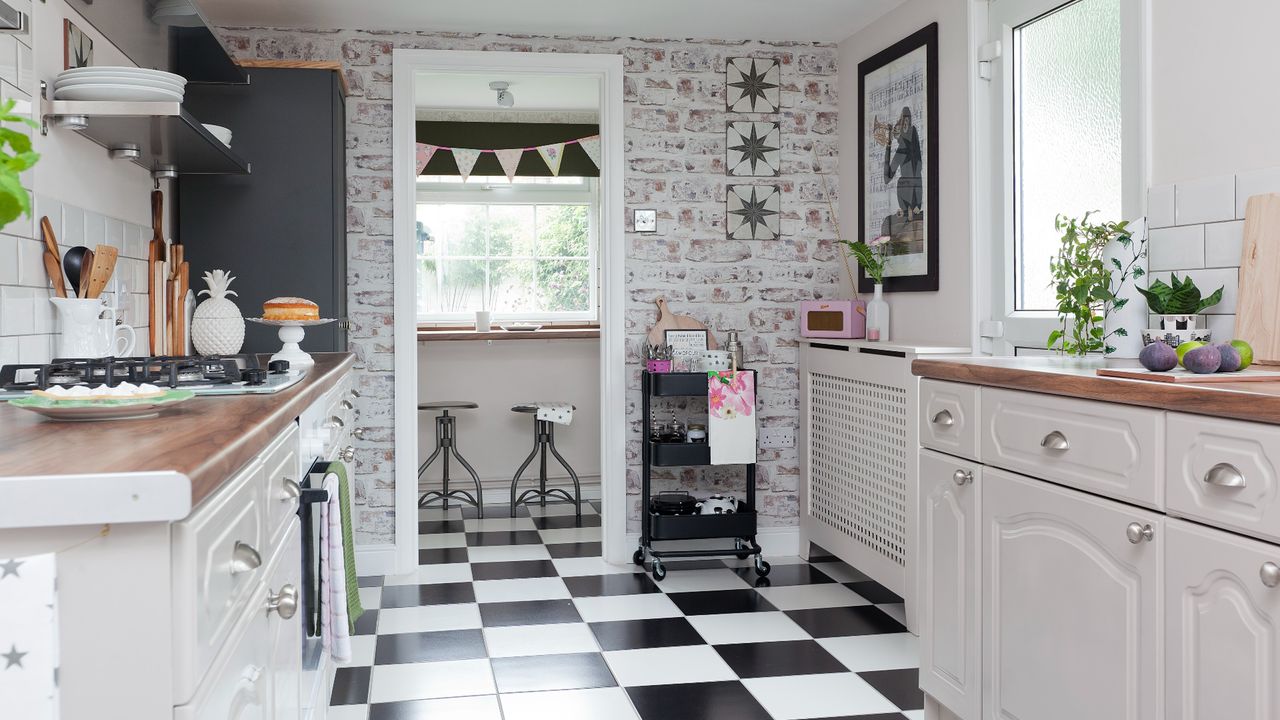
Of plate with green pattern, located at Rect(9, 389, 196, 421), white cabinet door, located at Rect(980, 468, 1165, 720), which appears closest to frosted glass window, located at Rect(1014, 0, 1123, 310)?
white cabinet door, located at Rect(980, 468, 1165, 720)

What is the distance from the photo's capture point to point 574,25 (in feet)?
13.5

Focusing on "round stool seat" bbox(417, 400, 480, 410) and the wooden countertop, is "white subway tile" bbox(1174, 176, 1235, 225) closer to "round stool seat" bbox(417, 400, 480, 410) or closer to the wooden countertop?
the wooden countertop

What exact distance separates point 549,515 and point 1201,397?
4214 millimetres

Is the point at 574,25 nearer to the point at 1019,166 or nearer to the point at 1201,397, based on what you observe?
the point at 1019,166

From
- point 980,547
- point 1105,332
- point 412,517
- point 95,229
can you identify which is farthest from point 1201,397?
point 412,517

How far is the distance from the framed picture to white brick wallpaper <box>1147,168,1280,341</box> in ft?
3.98

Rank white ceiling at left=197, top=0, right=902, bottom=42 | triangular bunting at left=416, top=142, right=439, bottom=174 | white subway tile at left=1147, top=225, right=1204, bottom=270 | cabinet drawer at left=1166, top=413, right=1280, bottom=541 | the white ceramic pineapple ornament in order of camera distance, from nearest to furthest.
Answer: cabinet drawer at left=1166, top=413, right=1280, bottom=541 < white subway tile at left=1147, top=225, right=1204, bottom=270 < the white ceramic pineapple ornament < white ceiling at left=197, top=0, right=902, bottom=42 < triangular bunting at left=416, top=142, right=439, bottom=174

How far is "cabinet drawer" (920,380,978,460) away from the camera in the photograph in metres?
2.21

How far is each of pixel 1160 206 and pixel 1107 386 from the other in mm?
937

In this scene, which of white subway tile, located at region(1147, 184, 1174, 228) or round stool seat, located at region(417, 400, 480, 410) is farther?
round stool seat, located at region(417, 400, 480, 410)

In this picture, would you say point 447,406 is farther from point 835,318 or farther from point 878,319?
point 878,319

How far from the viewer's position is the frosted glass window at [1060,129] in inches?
107

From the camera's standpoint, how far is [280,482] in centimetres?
154

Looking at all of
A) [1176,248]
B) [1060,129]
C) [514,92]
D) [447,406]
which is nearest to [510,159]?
[514,92]
